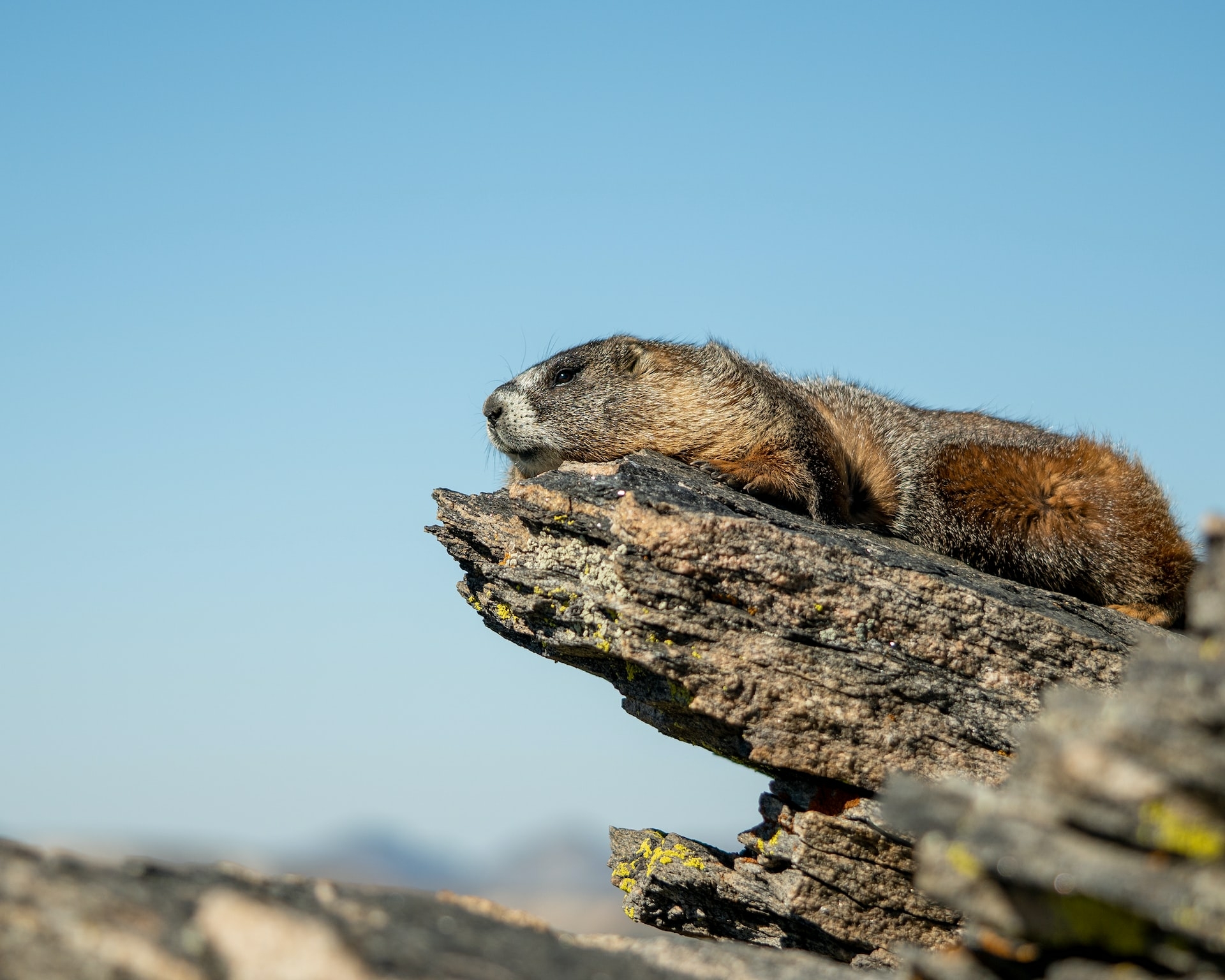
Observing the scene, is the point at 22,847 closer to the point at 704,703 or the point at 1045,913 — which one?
the point at 1045,913

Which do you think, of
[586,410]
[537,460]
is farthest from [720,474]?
[537,460]

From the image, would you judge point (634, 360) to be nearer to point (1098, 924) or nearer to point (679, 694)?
point (679, 694)

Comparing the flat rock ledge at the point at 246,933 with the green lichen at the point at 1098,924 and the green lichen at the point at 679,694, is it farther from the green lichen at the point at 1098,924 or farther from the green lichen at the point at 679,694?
the green lichen at the point at 679,694

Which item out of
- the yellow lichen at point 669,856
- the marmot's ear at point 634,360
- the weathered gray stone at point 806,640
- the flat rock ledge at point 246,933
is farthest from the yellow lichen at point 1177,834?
the marmot's ear at point 634,360

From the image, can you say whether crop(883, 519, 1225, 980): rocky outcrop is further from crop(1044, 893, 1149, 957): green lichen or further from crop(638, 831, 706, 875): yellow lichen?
crop(638, 831, 706, 875): yellow lichen

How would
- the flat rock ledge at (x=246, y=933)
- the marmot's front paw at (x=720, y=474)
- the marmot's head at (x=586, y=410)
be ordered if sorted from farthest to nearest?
1. the marmot's head at (x=586, y=410)
2. the marmot's front paw at (x=720, y=474)
3. the flat rock ledge at (x=246, y=933)

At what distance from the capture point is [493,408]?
12.2m

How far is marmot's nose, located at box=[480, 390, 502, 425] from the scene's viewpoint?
12.2m

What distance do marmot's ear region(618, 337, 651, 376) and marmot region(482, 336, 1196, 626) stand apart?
0.7 inches

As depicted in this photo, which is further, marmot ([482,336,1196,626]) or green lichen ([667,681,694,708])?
marmot ([482,336,1196,626])

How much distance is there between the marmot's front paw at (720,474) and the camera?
11.1 m

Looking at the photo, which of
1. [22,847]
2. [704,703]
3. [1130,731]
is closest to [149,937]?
[22,847]

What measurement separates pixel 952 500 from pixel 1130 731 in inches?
327

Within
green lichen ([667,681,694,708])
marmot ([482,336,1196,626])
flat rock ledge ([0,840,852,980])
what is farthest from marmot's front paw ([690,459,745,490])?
flat rock ledge ([0,840,852,980])
